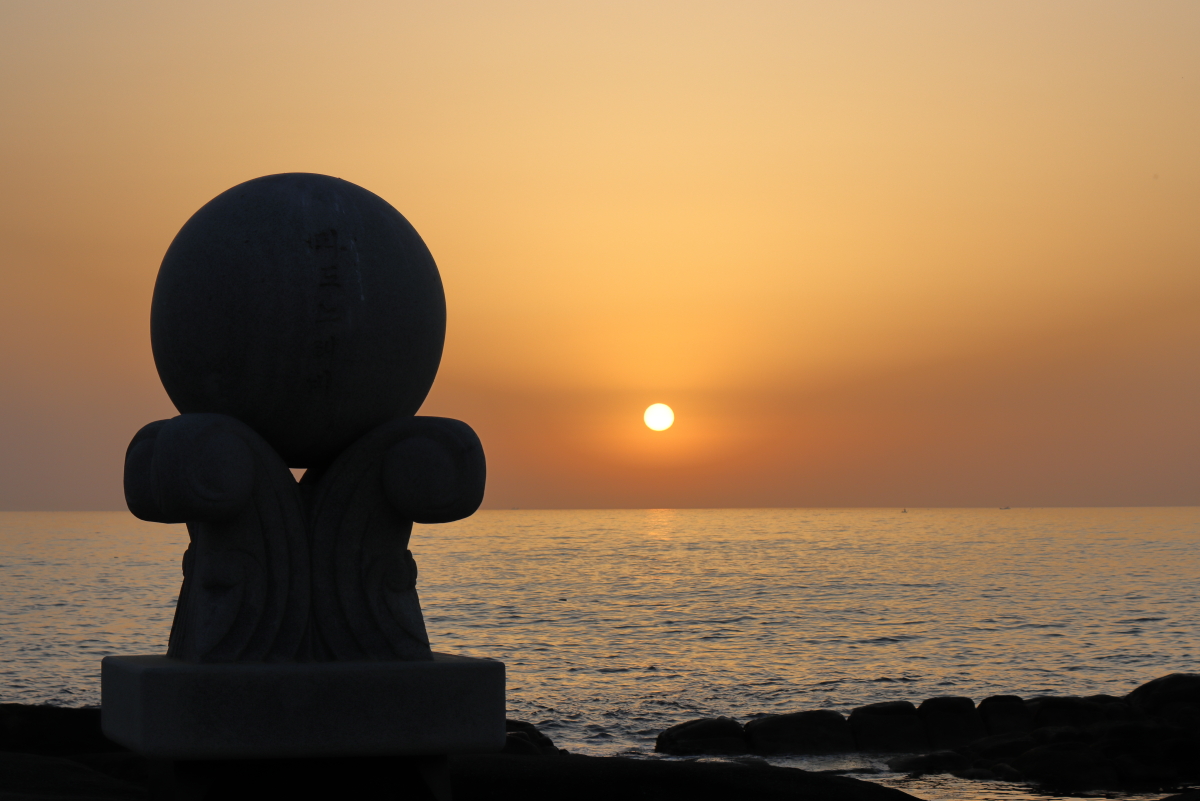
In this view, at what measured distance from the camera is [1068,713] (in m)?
21.3

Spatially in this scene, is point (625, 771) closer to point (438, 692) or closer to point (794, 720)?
point (438, 692)

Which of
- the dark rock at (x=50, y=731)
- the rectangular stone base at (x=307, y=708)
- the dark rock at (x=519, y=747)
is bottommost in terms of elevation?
the dark rock at (x=519, y=747)

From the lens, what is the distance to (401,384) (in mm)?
7703

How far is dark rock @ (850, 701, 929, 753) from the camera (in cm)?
2070

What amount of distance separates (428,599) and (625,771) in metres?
46.1

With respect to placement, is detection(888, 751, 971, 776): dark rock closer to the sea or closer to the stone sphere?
the sea

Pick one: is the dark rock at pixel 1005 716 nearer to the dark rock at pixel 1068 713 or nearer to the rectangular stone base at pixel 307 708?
the dark rock at pixel 1068 713

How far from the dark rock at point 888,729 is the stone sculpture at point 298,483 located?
15022 mm

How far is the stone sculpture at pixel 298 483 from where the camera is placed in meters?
6.92

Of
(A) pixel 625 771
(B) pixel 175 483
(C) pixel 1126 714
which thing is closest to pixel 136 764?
(A) pixel 625 771

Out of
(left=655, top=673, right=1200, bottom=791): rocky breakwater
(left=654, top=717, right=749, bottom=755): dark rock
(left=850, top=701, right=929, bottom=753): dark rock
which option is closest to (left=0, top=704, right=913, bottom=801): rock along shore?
(left=655, top=673, right=1200, bottom=791): rocky breakwater

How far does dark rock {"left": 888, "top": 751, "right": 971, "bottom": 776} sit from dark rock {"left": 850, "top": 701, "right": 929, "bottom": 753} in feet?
4.33

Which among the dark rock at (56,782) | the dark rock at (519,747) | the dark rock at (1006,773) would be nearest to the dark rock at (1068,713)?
the dark rock at (1006,773)

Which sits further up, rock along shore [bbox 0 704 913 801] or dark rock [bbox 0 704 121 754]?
rock along shore [bbox 0 704 913 801]
